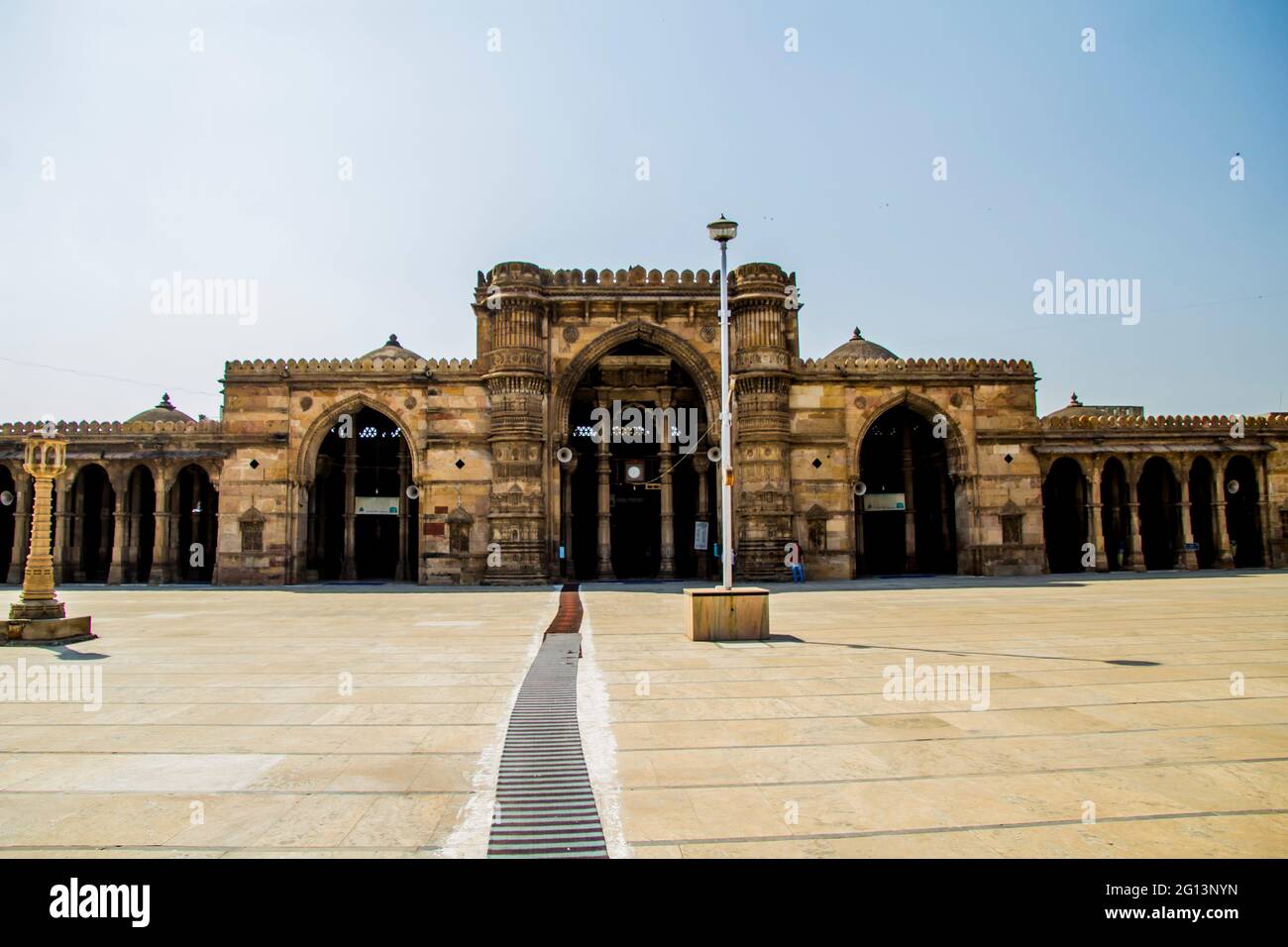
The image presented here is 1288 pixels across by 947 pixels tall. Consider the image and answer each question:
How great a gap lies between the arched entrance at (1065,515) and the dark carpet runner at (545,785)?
3045 centimetres

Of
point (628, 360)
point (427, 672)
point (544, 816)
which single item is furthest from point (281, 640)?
point (628, 360)

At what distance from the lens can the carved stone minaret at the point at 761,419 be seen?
28734 mm

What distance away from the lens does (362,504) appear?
32000 mm

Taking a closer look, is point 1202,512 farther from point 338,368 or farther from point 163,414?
point 163,414

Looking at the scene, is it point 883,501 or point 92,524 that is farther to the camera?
point 92,524

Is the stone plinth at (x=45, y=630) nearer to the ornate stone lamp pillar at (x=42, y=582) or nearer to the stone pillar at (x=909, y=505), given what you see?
the ornate stone lamp pillar at (x=42, y=582)

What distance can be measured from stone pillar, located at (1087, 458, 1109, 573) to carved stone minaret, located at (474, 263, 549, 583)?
22.3 m

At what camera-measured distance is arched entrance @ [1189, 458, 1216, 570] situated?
33.6 m

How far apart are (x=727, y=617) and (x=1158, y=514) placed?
3103cm

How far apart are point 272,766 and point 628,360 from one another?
26.2m

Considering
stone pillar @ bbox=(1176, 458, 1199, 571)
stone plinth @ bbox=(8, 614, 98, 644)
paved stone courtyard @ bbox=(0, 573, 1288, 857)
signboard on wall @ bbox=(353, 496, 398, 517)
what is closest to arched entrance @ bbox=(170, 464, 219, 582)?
signboard on wall @ bbox=(353, 496, 398, 517)

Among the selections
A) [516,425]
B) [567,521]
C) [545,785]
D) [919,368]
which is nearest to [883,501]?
[919,368]
